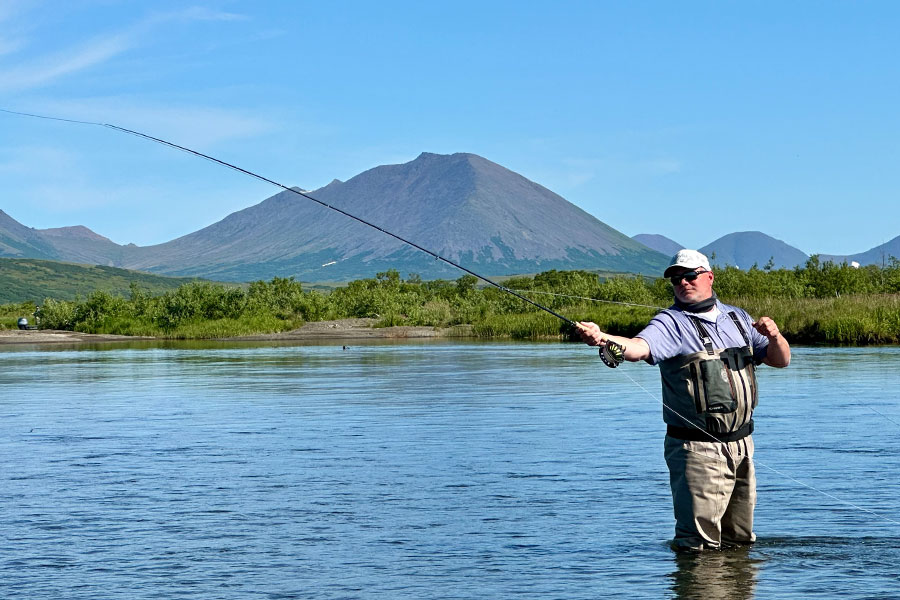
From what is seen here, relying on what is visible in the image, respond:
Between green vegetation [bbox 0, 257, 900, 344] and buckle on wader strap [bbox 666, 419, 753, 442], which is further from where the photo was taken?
green vegetation [bbox 0, 257, 900, 344]

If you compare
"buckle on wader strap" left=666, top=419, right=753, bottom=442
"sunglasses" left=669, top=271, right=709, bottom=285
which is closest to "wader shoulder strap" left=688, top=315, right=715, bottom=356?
"sunglasses" left=669, top=271, right=709, bottom=285

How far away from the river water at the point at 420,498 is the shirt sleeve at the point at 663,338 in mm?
1396

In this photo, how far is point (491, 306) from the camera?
62.7 m

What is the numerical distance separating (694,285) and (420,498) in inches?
159

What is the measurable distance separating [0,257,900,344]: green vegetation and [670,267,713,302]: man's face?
3047 cm

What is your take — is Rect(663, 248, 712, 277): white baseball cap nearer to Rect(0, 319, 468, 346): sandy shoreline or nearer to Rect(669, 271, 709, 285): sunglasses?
Rect(669, 271, 709, 285): sunglasses

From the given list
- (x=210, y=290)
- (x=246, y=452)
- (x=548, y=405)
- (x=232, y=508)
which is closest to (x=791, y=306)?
(x=548, y=405)

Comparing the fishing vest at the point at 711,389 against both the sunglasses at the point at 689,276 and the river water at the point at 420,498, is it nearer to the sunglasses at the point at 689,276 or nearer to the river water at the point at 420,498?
the sunglasses at the point at 689,276

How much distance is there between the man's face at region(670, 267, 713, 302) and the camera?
23.4 feet

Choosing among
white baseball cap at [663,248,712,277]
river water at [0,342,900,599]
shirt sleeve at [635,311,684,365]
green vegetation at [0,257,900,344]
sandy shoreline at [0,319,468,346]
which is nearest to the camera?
shirt sleeve at [635,311,684,365]

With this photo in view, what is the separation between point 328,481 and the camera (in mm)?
11359

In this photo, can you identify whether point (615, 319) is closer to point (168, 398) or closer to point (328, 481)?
point (168, 398)

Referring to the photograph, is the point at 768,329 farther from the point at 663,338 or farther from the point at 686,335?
the point at 663,338

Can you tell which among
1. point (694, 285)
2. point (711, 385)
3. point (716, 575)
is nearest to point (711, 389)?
point (711, 385)
